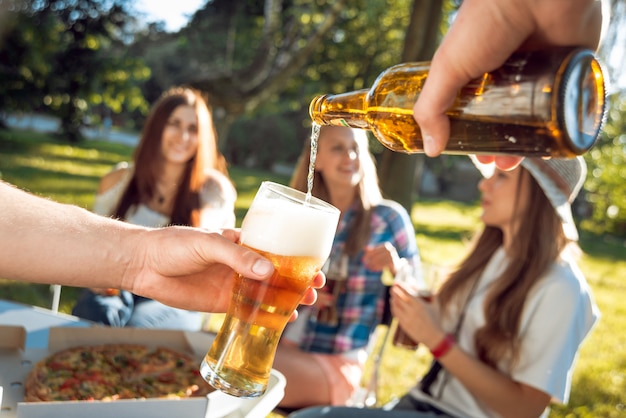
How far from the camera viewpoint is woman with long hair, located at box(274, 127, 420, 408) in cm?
314

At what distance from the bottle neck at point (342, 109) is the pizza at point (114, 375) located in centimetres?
76

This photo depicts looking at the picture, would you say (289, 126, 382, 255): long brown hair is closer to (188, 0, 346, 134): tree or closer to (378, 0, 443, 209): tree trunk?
(378, 0, 443, 209): tree trunk

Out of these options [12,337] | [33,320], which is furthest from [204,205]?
[12,337]

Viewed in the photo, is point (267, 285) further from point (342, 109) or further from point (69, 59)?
point (69, 59)

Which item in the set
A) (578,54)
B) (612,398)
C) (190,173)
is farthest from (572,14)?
(612,398)

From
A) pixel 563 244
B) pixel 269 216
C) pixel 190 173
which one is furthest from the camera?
pixel 190 173

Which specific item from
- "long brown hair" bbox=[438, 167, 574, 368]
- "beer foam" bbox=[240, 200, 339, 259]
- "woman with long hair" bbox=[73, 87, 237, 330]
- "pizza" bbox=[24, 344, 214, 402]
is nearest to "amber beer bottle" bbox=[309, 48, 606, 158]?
"beer foam" bbox=[240, 200, 339, 259]

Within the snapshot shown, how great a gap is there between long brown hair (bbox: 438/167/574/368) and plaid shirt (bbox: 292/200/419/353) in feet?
2.83

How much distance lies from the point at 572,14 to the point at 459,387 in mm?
1787

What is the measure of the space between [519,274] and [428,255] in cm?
829

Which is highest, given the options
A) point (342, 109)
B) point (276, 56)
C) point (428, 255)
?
point (276, 56)

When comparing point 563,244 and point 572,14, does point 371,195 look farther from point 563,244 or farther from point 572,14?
point 572,14

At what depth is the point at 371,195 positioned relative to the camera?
3828 millimetres

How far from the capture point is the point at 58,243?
143cm
